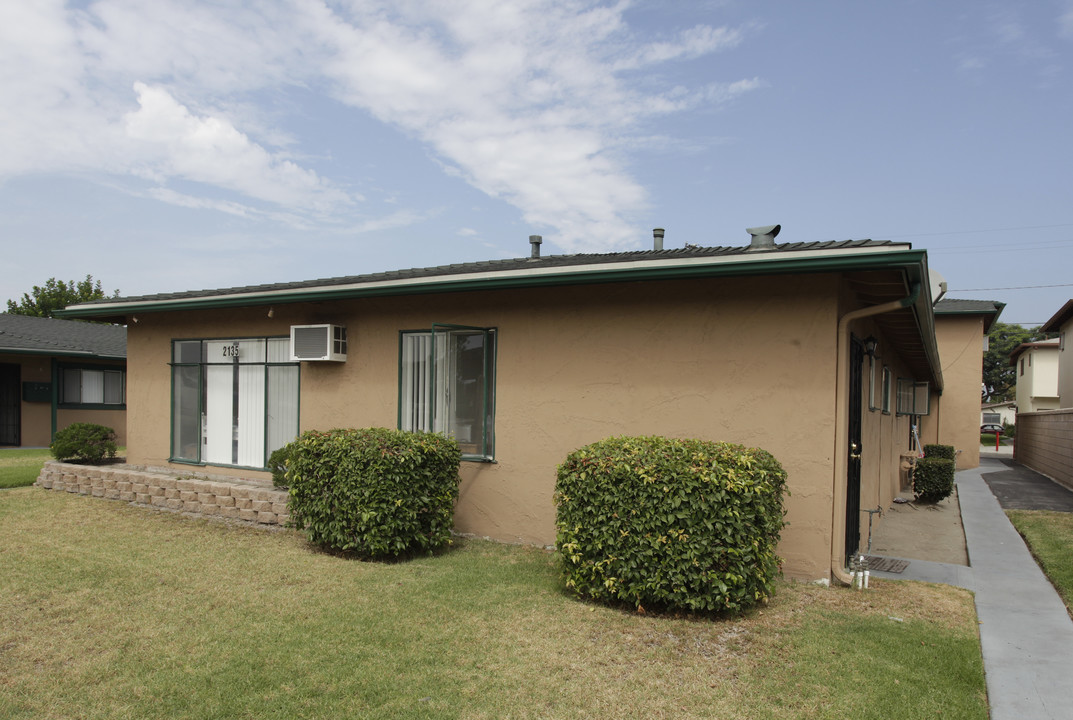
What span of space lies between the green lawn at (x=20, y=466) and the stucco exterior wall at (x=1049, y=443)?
19.2 metres

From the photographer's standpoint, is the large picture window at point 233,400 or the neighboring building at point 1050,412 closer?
the large picture window at point 233,400

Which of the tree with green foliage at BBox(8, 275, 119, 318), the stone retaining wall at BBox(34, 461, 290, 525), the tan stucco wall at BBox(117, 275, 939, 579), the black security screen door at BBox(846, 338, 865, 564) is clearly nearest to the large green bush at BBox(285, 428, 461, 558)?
the tan stucco wall at BBox(117, 275, 939, 579)

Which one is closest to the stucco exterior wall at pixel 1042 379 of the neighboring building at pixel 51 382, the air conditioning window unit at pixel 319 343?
the air conditioning window unit at pixel 319 343

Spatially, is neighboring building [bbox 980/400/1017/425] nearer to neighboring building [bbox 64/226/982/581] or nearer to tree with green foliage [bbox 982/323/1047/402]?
tree with green foliage [bbox 982/323/1047/402]

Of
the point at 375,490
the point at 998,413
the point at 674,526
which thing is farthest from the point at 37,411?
the point at 998,413

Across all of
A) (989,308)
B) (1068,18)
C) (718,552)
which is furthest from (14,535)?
(989,308)

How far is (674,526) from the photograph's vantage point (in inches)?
181

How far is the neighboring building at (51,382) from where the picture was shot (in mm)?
16719

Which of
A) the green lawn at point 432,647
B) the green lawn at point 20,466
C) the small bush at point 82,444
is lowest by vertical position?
the green lawn at point 20,466

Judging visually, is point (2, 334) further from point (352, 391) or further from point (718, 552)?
point (718, 552)

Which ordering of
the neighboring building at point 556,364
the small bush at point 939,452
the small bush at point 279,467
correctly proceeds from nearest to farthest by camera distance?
1. the neighboring building at point 556,364
2. the small bush at point 279,467
3. the small bush at point 939,452

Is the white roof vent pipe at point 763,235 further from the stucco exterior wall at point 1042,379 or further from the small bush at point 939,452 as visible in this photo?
the stucco exterior wall at point 1042,379

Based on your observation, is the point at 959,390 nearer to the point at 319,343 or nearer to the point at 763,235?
the point at 763,235

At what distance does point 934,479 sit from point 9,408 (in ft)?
66.5
